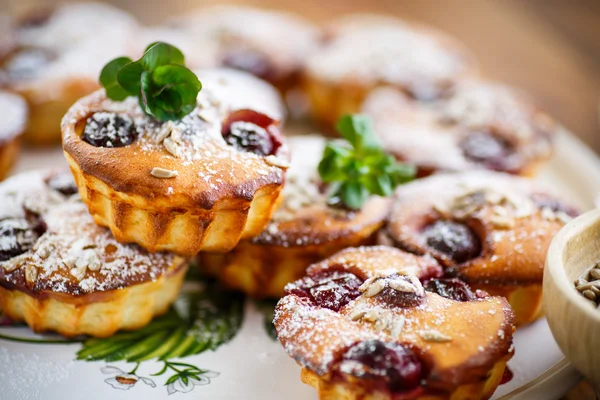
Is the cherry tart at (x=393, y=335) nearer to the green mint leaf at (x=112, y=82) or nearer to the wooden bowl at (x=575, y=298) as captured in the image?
the wooden bowl at (x=575, y=298)

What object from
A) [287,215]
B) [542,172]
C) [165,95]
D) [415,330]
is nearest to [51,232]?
[165,95]

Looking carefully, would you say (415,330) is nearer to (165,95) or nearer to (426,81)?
(165,95)

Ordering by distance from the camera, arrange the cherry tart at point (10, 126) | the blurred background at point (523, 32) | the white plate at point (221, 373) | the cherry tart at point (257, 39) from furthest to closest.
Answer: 1. the blurred background at point (523, 32)
2. the cherry tart at point (257, 39)
3. the cherry tart at point (10, 126)
4. the white plate at point (221, 373)

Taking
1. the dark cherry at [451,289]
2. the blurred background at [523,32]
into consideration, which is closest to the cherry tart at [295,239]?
the dark cherry at [451,289]

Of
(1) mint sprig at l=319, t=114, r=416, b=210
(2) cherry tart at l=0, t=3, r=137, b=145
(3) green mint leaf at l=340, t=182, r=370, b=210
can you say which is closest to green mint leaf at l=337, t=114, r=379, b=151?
(1) mint sprig at l=319, t=114, r=416, b=210

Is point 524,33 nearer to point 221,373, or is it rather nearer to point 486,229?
point 486,229

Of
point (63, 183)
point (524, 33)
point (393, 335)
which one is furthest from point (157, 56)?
point (524, 33)
